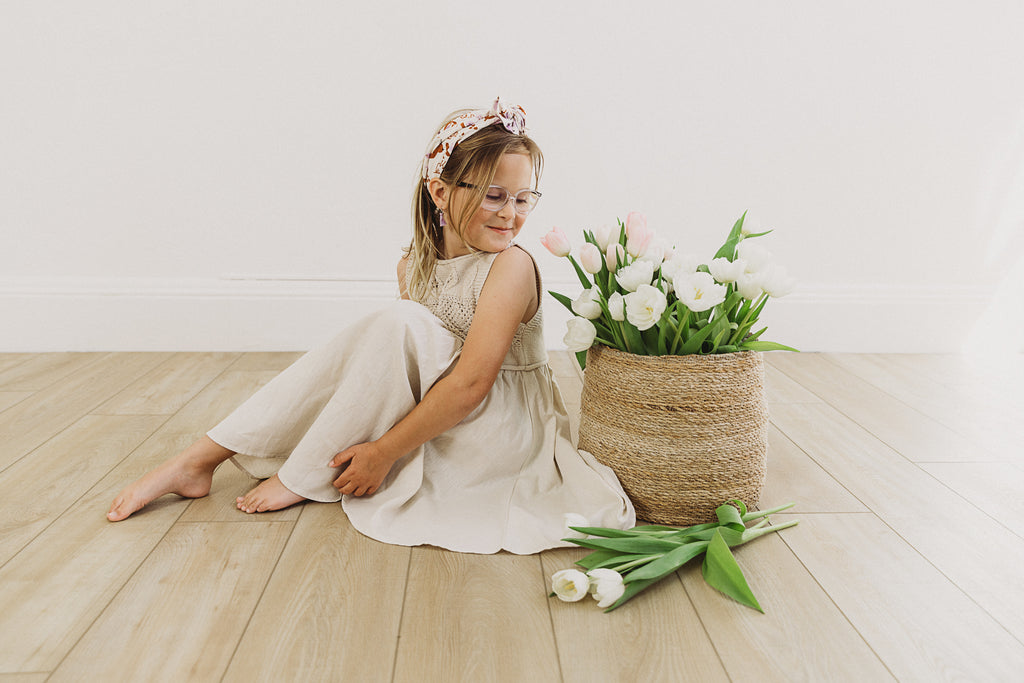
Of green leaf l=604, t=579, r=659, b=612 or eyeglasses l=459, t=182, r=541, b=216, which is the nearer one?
green leaf l=604, t=579, r=659, b=612

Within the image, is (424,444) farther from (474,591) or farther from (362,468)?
(474,591)

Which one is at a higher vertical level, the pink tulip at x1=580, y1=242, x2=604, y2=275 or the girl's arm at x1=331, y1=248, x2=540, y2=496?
the pink tulip at x1=580, y1=242, x2=604, y2=275

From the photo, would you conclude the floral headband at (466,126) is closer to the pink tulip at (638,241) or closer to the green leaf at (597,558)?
the pink tulip at (638,241)

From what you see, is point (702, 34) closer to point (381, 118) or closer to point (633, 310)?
point (381, 118)

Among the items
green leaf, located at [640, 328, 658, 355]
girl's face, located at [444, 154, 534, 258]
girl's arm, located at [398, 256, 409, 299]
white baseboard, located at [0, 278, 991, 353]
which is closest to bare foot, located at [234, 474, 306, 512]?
girl's arm, located at [398, 256, 409, 299]

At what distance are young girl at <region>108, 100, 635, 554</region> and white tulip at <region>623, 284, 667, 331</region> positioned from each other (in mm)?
223

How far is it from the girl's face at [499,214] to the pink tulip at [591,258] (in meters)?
0.19

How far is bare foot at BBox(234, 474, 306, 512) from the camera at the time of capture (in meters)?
1.30

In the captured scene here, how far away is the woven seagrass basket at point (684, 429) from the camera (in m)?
1.20

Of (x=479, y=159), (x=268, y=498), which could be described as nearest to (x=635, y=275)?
(x=479, y=159)

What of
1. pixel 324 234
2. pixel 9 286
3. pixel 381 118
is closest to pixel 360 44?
pixel 381 118

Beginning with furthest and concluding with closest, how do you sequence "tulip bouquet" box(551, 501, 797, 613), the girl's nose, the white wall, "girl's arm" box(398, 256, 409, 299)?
the white wall
"girl's arm" box(398, 256, 409, 299)
the girl's nose
"tulip bouquet" box(551, 501, 797, 613)

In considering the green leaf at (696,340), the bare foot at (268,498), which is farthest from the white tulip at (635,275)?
the bare foot at (268,498)

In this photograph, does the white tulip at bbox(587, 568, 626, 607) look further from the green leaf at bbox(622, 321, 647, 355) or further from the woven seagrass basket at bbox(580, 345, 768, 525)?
the green leaf at bbox(622, 321, 647, 355)
